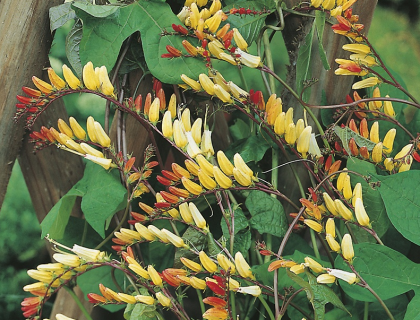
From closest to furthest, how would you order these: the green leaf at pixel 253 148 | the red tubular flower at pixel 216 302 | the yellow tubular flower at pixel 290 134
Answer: the red tubular flower at pixel 216 302 < the yellow tubular flower at pixel 290 134 < the green leaf at pixel 253 148

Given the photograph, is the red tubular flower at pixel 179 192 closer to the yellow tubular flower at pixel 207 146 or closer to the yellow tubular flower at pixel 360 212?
the yellow tubular flower at pixel 207 146

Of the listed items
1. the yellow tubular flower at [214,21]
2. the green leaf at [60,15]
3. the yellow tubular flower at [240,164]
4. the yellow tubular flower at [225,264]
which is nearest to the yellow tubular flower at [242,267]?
the yellow tubular flower at [225,264]

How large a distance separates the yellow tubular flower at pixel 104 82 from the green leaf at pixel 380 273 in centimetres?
39

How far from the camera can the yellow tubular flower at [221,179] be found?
1.90 ft

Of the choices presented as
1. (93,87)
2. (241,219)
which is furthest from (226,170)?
(93,87)

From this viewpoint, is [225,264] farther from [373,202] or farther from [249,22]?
[249,22]

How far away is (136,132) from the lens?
831 mm

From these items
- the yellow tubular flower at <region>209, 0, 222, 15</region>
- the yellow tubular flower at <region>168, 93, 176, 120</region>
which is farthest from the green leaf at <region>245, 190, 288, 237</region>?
the yellow tubular flower at <region>209, 0, 222, 15</region>

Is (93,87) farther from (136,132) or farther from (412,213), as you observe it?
(412,213)

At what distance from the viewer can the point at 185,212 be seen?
63 cm

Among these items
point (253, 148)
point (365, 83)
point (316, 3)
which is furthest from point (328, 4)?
point (253, 148)

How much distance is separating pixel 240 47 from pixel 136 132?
0.26 metres

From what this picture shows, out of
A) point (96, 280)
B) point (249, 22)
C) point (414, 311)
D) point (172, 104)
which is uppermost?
point (249, 22)

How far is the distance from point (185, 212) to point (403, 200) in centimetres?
28
